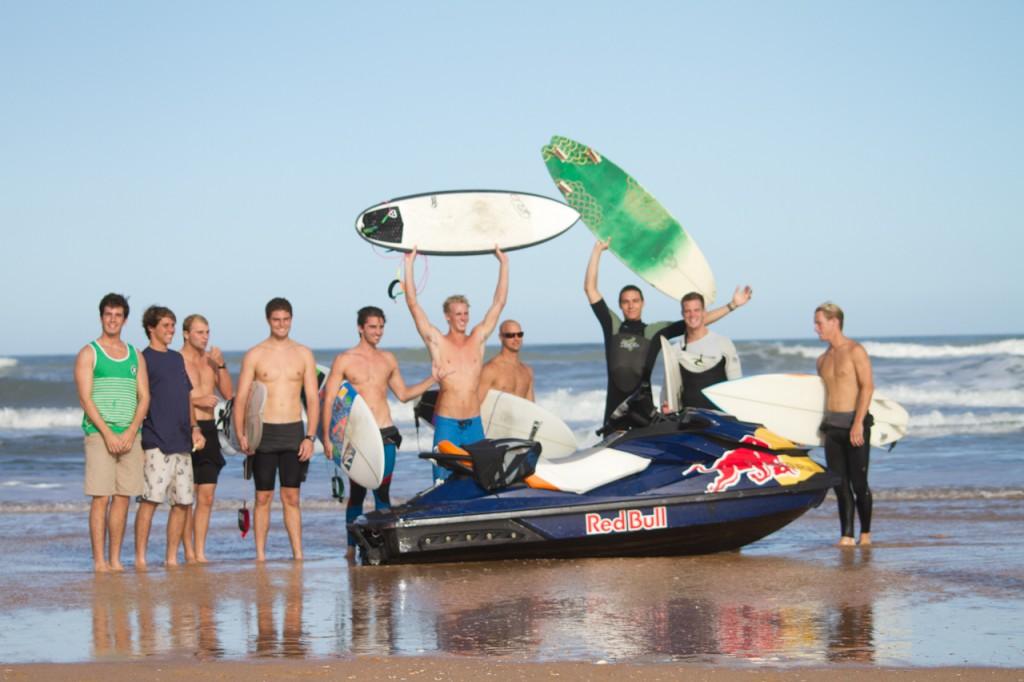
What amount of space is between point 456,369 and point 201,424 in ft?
5.87

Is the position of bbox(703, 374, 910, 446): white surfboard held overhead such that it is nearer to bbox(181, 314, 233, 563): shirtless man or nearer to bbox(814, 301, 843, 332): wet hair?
bbox(814, 301, 843, 332): wet hair

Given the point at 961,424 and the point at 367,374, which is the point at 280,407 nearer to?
the point at 367,374

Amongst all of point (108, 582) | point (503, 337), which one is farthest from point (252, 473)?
point (503, 337)

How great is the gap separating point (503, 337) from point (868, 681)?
4724mm

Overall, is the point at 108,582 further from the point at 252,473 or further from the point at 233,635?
the point at 233,635

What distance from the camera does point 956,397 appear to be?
2745 centimetres

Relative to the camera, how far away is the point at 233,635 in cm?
572

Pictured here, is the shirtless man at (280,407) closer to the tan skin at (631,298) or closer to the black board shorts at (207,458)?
the black board shorts at (207,458)

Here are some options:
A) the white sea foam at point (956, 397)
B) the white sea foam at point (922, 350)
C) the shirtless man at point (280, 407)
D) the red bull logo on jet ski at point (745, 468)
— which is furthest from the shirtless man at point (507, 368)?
the white sea foam at point (922, 350)

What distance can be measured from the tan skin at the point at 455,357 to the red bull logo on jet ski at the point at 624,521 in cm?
131

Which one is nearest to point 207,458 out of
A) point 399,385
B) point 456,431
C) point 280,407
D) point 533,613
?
point 280,407

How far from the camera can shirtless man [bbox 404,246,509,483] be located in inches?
327

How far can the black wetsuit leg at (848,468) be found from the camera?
8352 millimetres

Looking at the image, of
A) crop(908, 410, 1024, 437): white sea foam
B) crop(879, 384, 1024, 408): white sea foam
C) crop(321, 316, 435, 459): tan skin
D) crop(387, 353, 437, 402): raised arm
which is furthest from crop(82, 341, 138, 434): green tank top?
A: crop(879, 384, 1024, 408): white sea foam
